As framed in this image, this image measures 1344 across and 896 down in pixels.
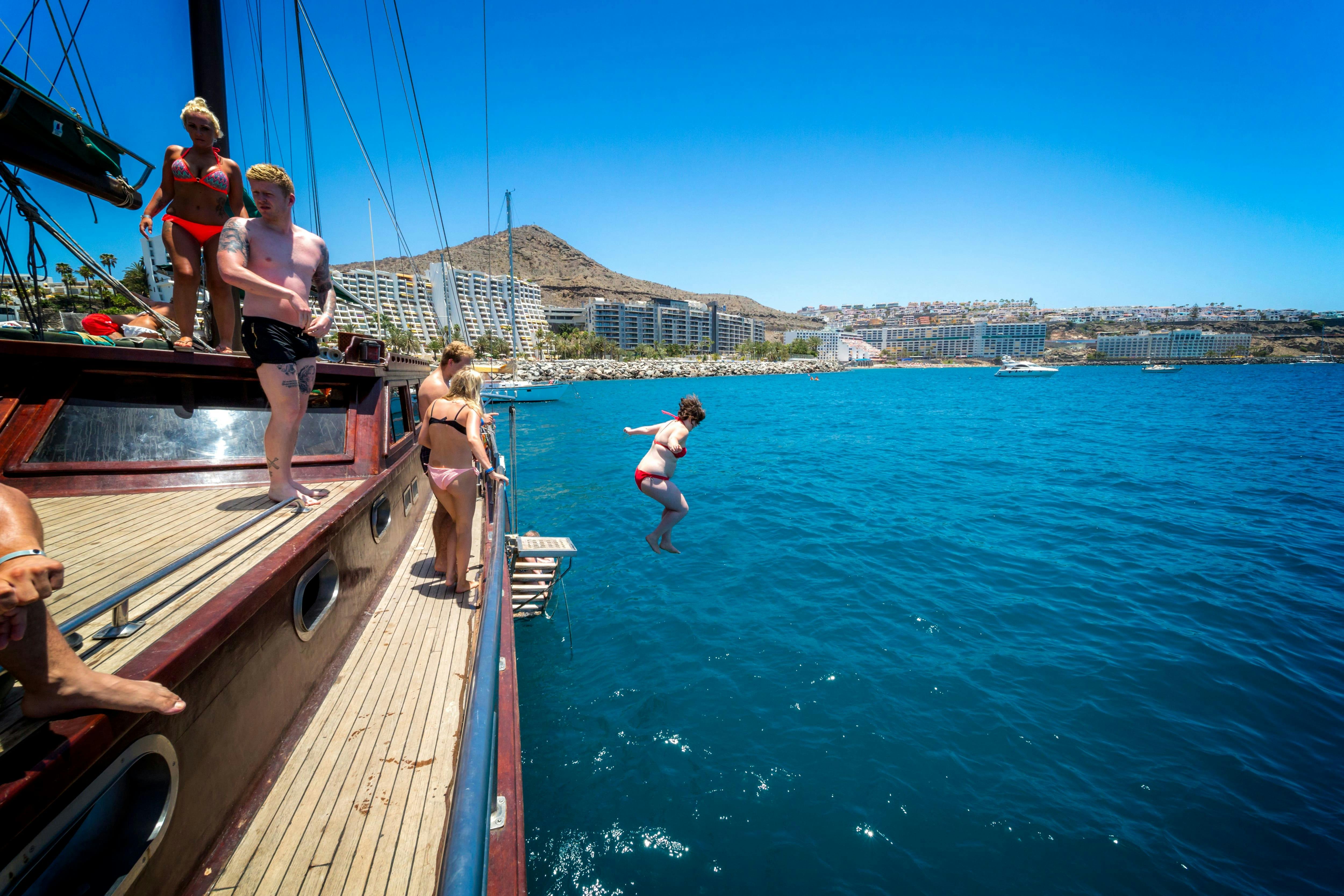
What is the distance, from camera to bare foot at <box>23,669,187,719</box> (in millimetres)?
1663

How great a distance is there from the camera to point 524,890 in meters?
2.64

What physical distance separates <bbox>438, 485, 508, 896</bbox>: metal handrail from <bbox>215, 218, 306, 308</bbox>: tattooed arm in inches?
110

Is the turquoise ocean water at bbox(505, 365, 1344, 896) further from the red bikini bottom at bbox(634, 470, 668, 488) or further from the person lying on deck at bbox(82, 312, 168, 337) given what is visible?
the person lying on deck at bbox(82, 312, 168, 337)

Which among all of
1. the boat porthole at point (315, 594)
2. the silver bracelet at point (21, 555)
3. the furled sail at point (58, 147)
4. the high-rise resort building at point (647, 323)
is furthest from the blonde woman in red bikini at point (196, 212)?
the high-rise resort building at point (647, 323)

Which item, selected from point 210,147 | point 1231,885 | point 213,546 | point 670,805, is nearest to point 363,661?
point 213,546

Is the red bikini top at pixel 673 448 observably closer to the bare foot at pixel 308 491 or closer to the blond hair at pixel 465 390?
the blond hair at pixel 465 390

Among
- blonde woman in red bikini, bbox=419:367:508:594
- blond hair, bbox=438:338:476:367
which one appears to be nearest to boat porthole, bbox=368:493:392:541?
blonde woman in red bikini, bbox=419:367:508:594

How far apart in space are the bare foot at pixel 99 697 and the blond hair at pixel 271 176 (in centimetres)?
308

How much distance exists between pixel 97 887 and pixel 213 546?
1628mm

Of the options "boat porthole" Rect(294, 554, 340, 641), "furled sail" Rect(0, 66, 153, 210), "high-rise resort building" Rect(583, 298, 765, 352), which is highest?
"high-rise resort building" Rect(583, 298, 765, 352)

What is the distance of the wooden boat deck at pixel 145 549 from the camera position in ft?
7.44

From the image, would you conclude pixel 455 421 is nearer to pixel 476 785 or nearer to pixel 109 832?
pixel 109 832

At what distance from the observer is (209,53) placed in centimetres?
705

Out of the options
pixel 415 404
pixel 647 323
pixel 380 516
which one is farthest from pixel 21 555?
pixel 647 323
